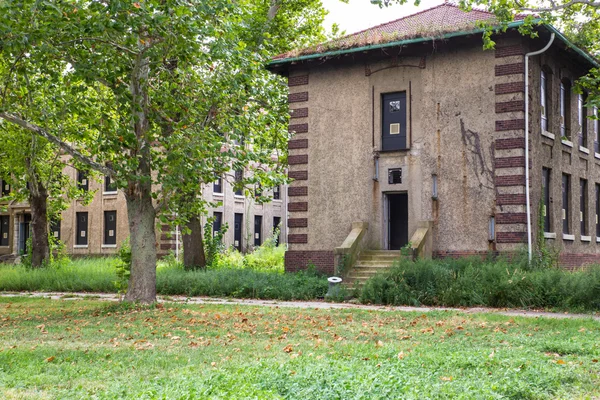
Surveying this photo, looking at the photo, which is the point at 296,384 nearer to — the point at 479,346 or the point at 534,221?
the point at 479,346

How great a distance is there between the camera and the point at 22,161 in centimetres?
2662

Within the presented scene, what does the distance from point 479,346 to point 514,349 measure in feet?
2.49

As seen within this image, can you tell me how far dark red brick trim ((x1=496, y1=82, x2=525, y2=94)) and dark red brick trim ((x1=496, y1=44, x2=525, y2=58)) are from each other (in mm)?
→ 795

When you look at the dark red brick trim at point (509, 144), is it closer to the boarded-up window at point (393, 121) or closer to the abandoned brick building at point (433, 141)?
the abandoned brick building at point (433, 141)

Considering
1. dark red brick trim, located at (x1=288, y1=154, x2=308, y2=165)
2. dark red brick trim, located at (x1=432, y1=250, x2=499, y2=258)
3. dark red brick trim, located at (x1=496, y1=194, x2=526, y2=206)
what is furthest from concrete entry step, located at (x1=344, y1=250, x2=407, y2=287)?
dark red brick trim, located at (x1=288, y1=154, x2=308, y2=165)

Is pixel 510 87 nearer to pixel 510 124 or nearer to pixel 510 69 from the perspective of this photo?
pixel 510 69

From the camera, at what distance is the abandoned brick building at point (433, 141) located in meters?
20.5

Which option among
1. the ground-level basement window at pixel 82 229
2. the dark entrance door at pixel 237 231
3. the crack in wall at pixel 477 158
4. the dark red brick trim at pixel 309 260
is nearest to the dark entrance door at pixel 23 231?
the ground-level basement window at pixel 82 229

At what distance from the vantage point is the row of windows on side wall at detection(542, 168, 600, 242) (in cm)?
2247

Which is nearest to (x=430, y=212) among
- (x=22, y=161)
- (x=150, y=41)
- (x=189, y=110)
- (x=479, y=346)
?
(x=189, y=110)

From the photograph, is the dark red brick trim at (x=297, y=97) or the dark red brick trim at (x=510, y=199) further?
the dark red brick trim at (x=297, y=97)

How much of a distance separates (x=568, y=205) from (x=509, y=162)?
5180 mm

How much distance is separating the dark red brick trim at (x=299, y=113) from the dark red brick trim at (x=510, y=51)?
629 centimetres

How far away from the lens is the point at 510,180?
20.3 m
